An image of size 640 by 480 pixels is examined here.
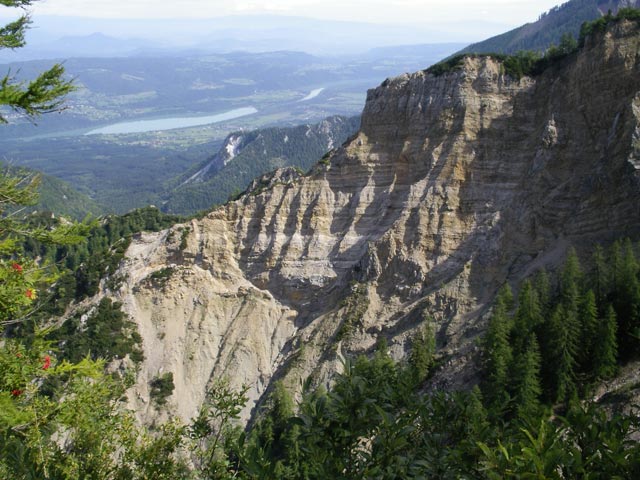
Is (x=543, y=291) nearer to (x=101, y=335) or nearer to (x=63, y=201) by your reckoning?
(x=101, y=335)

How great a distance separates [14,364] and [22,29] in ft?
23.8

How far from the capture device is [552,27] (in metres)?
158

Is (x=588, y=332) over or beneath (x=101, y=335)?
over

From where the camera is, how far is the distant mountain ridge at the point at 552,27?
140875mm

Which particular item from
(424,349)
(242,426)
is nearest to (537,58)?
(424,349)

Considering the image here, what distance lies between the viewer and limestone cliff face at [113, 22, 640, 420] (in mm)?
41125

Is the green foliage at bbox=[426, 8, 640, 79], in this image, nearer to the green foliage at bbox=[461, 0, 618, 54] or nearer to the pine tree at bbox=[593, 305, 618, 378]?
the pine tree at bbox=[593, 305, 618, 378]

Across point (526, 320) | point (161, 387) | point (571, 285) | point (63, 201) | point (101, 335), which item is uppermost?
point (571, 285)

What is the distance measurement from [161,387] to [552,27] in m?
156

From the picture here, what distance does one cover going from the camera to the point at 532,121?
152ft

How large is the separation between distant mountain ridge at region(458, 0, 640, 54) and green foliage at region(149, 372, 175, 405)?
11900cm

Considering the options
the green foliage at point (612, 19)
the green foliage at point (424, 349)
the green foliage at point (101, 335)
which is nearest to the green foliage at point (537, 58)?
the green foliage at point (612, 19)

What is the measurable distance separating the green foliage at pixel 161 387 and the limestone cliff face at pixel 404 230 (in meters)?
0.75

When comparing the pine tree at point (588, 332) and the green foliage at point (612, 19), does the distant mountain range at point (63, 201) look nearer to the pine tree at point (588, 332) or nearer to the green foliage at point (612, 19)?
the green foliage at point (612, 19)
